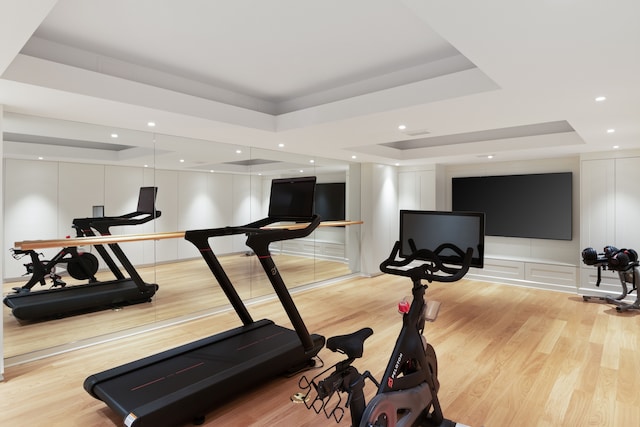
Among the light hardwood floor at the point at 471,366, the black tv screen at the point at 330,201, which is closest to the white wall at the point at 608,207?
the light hardwood floor at the point at 471,366

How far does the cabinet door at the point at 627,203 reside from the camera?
5.21 m

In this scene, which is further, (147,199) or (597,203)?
(597,203)

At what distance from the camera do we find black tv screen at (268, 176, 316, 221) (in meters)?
2.95

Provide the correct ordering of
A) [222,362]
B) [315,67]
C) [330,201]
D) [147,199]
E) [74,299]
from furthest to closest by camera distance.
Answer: [330,201]
[147,199]
[74,299]
[315,67]
[222,362]

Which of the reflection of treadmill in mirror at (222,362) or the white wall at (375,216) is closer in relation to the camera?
the reflection of treadmill in mirror at (222,362)

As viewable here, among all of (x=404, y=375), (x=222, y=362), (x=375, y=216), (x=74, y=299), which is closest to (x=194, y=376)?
(x=222, y=362)

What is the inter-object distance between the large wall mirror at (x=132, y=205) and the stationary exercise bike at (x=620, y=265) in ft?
14.1

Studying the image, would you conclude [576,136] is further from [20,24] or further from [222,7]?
[20,24]

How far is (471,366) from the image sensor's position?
314cm

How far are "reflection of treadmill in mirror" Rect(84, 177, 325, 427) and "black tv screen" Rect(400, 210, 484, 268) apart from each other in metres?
0.76

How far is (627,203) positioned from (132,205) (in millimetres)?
6698

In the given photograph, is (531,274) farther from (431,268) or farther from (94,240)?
(94,240)

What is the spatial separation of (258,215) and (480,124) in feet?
10.3

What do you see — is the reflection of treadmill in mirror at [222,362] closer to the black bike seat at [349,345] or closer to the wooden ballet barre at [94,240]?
the wooden ballet barre at [94,240]
